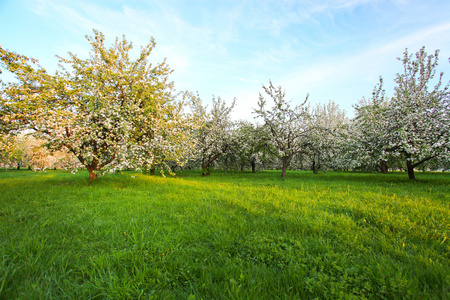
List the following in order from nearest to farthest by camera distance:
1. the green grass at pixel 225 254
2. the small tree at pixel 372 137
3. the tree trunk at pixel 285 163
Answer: the green grass at pixel 225 254
the small tree at pixel 372 137
the tree trunk at pixel 285 163

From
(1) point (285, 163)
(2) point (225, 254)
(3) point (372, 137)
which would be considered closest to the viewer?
(2) point (225, 254)

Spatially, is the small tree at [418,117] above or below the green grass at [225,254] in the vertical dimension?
above

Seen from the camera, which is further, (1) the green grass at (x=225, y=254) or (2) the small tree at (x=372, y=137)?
(2) the small tree at (x=372, y=137)

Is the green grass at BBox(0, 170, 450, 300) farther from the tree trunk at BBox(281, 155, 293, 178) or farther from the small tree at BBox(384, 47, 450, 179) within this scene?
the tree trunk at BBox(281, 155, 293, 178)

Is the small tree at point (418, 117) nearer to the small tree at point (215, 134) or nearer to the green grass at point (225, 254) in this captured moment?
the green grass at point (225, 254)

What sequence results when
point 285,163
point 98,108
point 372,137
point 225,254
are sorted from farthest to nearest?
point 285,163 < point 372,137 < point 98,108 < point 225,254

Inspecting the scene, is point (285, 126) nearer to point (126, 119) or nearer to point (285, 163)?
point (285, 163)

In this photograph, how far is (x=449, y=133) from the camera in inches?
460

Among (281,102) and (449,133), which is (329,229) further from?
(281,102)

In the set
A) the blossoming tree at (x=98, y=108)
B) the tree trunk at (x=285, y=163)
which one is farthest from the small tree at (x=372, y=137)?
the blossoming tree at (x=98, y=108)

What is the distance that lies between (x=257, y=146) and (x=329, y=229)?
18012 mm

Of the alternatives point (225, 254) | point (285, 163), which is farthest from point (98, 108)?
point (285, 163)

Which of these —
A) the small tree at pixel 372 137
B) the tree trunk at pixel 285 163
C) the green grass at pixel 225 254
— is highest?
the small tree at pixel 372 137

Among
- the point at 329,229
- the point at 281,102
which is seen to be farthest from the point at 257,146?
the point at 329,229
